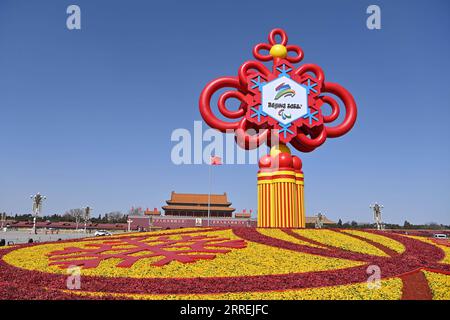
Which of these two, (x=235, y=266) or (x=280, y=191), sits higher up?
(x=280, y=191)

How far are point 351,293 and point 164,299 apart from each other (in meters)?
3.48

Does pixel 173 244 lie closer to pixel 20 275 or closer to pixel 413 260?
pixel 20 275

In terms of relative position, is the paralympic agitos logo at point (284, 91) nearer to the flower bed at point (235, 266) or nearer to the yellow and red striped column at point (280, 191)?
the yellow and red striped column at point (280, 191)

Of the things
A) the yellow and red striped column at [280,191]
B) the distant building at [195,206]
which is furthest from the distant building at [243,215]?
the yellow and red striped column at [280,191]

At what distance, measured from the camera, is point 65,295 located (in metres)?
6.44

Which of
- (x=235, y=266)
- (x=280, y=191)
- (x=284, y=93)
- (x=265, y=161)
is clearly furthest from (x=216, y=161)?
(x=235, y=266)

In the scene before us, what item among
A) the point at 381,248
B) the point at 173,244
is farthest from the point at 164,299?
the point at 381,248

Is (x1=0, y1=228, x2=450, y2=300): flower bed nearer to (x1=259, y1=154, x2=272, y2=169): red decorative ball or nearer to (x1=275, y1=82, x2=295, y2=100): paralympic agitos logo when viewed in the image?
(x1=259, y1=154, x2=272, y2=169): red decorative ball

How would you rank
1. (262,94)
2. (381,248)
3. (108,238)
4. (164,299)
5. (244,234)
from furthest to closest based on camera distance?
(262,94) → (108,238) → (244,234) → (381,248) → (164,299)

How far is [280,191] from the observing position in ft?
50.9

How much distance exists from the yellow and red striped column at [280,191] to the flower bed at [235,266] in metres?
1.64

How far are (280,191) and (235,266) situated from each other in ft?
22.4

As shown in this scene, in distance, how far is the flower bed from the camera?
671 cm

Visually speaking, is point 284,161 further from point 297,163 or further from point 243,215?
point 243,215
